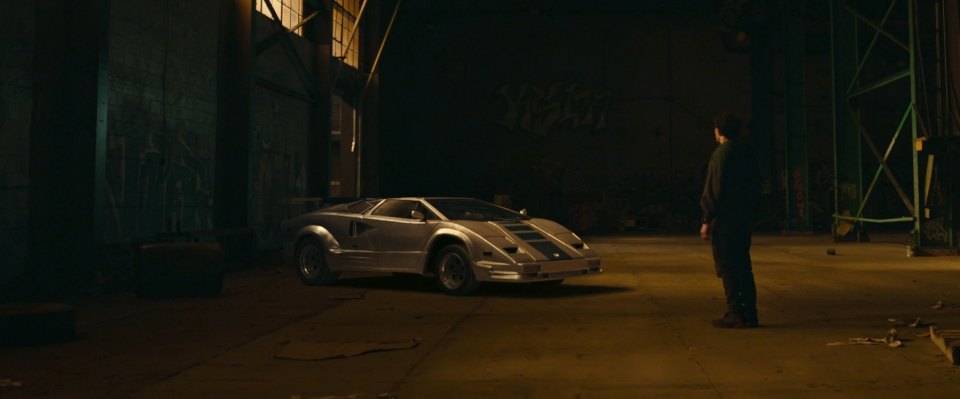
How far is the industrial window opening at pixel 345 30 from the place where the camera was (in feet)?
79.8

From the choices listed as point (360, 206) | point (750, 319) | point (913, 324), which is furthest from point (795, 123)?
point (750, 319)

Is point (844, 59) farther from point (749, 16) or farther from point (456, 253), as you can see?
point (456, 253)

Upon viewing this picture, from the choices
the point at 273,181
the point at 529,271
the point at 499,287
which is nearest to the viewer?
the point at 529,271

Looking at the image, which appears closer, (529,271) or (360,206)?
(529,271)

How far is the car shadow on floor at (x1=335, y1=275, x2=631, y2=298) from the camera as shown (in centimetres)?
1073

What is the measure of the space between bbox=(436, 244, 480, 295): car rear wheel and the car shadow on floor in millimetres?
292

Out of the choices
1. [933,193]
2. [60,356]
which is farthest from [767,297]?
[933,193]

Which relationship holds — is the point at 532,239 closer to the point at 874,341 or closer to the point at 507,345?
the point at 507,345

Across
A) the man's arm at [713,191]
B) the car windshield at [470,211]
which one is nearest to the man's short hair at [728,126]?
the man's arm at [713,191]

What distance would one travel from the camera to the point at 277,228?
62.9 feet

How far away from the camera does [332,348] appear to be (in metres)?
6.63

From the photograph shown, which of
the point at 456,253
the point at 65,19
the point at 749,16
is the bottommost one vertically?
the point at 456,253

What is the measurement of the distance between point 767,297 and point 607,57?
22609 millimetres

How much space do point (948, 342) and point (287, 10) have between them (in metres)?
16.7
